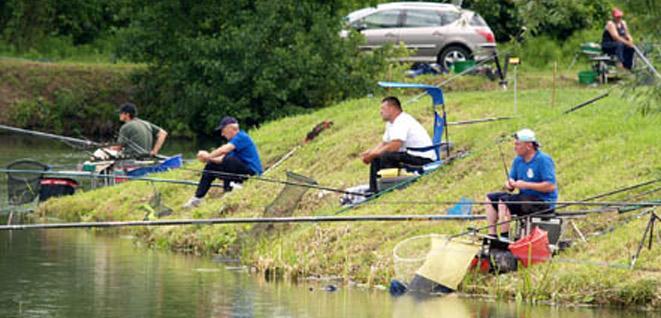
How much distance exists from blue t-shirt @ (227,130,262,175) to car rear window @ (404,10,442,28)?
619 inches

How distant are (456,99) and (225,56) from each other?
11.0 meters

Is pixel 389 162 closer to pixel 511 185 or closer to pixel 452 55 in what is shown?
pixel 511 185

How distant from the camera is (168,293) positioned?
15734 millimetres

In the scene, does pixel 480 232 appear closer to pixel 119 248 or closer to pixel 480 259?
pixel 480 259

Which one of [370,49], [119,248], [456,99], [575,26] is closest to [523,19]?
[119,248]

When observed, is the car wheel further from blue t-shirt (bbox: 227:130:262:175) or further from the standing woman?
blue t-shirt (bbox: 227:130:262:175)

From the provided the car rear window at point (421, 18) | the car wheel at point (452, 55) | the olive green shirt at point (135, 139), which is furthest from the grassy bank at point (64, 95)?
the olive green shirt at point (135, 139)

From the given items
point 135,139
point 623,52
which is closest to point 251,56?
point 623,52

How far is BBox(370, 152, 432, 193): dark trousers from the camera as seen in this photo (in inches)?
726

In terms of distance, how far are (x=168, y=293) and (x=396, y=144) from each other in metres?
3.64

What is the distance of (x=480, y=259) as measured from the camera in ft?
49.7

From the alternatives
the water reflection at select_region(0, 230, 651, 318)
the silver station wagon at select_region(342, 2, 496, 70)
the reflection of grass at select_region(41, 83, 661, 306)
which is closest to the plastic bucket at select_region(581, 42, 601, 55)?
the silver station wagon at select_region(342, 2, 496, 70)

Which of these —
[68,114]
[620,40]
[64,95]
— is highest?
[620,40]

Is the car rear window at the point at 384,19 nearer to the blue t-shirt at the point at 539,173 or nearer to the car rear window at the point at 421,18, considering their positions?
the car rear window at the point at 421,18
